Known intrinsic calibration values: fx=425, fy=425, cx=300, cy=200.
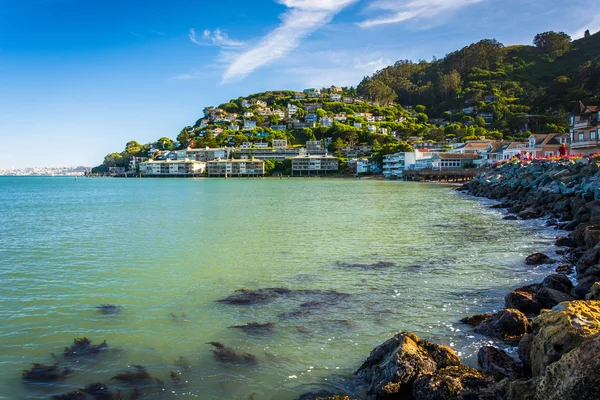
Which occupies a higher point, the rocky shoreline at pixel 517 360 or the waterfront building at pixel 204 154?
the waterfront building at pixel 204 154

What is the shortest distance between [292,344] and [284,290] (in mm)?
3466

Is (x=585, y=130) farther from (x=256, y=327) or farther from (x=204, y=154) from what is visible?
(x=204, y=154)

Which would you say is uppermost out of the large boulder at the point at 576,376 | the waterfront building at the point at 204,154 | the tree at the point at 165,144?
the tree at the point at 165,144

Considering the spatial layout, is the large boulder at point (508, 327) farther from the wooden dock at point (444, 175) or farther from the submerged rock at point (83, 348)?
the wooden dock at point (444, 175)

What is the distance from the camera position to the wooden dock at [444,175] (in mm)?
82062

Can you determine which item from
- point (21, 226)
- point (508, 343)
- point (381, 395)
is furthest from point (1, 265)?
point (508, 343)

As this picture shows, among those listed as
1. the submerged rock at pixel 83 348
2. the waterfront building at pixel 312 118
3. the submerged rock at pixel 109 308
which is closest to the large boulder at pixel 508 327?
the submerged rock at pixel 83 348

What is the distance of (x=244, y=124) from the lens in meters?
179

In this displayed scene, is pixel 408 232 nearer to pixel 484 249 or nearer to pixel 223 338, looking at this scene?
pixel 484 249

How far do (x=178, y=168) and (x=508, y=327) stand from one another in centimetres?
14547

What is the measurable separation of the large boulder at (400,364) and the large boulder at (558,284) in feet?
15.5

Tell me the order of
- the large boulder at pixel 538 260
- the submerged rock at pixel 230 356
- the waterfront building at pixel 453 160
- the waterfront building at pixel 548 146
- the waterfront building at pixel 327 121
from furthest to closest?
the waterfront building at pixel 327 121 → the waterfront building at pixel 453 160 → the waterfront building at pixel 548 146 → the large boulder at pixel 538 260 → the submerged rock at pixel 230 356

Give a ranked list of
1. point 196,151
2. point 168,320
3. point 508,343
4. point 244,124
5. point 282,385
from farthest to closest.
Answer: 1. point 244,124
2. point 196,151
3. point 168,320
4. point 508,343
5. point 282,385

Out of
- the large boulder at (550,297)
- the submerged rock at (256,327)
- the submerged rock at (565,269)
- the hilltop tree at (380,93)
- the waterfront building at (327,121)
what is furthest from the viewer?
the hilltop tree at (380,93)
